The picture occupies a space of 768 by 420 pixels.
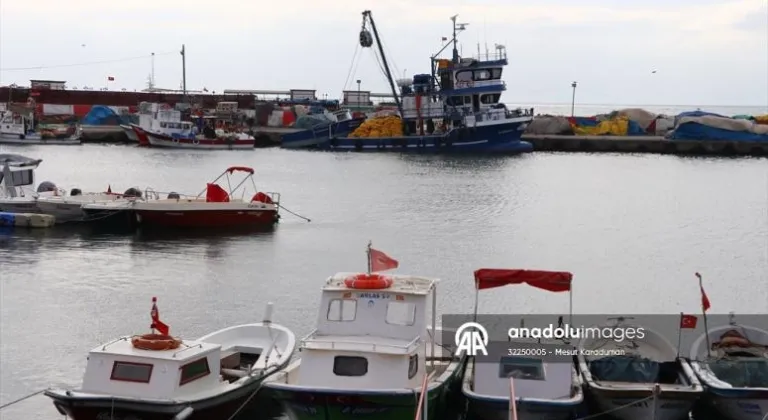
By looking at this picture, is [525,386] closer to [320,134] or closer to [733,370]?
[733,370]

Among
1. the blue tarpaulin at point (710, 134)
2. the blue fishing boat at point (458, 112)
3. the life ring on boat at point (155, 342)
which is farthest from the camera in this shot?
the blue tarpaulin at point (710, 134)

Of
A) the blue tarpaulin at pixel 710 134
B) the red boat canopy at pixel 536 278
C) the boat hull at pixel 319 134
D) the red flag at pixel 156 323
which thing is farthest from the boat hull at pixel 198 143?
the red flag at pixel 156 323

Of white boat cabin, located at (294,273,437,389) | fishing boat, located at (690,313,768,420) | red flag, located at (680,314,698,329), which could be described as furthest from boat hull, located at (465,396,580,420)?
red flag, located at (680,314,698,329)

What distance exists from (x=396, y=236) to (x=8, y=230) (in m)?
15.1

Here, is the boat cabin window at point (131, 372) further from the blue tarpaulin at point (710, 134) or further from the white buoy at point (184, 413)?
the blue tarpaulin at point (710, 134)

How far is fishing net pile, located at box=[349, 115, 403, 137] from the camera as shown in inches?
3511

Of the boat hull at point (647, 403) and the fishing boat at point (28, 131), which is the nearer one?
the boat hull at point (647, 403)

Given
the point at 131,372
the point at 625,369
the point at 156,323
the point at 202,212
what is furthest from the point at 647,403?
the point at 202,212

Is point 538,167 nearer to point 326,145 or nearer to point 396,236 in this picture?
point 326,145

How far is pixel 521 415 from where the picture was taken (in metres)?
15.5

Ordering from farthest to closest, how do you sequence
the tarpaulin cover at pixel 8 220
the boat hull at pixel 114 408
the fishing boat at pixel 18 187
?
the fishing boat at pixel 18 187
the tarpaulin cover at pixel 8 220
the boat hull at pixel 114 408

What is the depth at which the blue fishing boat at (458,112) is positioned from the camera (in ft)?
268

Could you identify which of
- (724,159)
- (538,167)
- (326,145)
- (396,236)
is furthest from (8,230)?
(724,159)

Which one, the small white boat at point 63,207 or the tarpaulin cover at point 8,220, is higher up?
the small white boat at point 63,207
